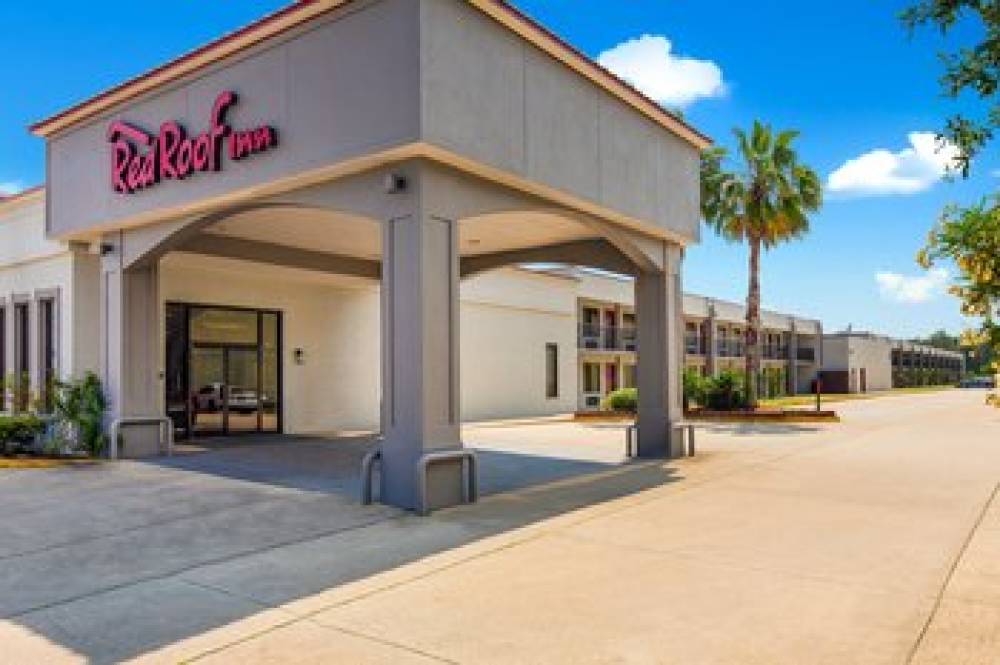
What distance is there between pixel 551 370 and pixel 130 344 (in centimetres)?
2225

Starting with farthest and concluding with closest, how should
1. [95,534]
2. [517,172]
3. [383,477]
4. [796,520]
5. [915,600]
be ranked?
1. [517,172]
2. [383,477]
3. [796,520]
4. [95,534]
5. [915,600]

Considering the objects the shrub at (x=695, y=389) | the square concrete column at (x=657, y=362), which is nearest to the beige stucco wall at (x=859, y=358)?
the shrub at (x=695, y=389)

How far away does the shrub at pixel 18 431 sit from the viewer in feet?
48.6

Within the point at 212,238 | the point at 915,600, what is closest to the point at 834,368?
the point at 212,238

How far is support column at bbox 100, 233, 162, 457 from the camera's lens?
1463 cm

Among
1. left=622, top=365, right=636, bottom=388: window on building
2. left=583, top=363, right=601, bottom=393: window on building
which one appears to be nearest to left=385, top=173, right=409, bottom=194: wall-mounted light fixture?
left=583, top=363, right=601, bottom=393: window on building

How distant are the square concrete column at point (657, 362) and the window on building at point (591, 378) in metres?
25.7

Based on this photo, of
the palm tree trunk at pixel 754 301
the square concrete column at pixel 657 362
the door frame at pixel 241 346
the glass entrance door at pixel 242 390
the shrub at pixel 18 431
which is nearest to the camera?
the shrub at pixel 18 431

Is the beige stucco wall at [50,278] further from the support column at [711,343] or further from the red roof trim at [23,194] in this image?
the support column at [711,343]

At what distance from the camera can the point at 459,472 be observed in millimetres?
10445

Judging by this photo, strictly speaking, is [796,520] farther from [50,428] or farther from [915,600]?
[50,428]

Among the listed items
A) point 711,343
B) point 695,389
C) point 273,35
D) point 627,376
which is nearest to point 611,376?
point 627,376

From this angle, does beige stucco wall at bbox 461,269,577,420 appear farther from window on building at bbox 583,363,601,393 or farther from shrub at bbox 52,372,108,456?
shrub at bbox 52,372,108,456

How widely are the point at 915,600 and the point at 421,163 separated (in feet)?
23.3
